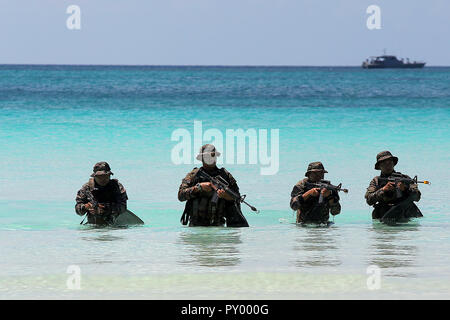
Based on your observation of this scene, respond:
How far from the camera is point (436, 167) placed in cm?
1897

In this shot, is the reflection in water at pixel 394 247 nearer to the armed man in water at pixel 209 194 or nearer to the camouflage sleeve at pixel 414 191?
the camouflage sleeve at pixel 414 191

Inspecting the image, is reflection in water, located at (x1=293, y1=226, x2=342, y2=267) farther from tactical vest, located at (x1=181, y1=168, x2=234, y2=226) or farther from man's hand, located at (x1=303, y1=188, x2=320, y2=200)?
tactical vest, located at (x1=181, y1=168, x2=234, y2=226)

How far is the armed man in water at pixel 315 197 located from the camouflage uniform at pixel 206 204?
716 mm

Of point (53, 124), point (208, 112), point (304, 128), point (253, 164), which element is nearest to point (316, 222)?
point (253, 164)

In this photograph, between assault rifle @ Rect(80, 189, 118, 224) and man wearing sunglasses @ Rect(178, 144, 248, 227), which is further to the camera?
assault rifle @ Rect(80, 189, 118, 224)

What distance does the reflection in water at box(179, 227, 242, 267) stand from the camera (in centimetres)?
886

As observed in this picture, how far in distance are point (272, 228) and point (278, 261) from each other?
→ 2434 millimetres

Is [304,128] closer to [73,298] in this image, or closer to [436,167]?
[436,167]

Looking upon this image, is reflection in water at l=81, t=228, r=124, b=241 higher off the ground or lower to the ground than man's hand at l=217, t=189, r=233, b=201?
lower

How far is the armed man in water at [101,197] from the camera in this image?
34.7ft

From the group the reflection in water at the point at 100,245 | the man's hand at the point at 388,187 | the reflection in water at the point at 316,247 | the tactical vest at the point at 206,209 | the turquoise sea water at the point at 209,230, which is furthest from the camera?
the man's hand at the point at 388,187

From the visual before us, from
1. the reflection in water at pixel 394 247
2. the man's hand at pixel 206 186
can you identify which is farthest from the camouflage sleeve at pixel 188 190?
the reflection in water at pixel 394 247

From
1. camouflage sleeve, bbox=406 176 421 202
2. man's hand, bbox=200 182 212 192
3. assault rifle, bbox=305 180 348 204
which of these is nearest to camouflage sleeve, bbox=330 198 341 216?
assault rifle, bbox=305 180 348 204

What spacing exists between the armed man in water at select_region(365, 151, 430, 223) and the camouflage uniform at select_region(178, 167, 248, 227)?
5.37ft
